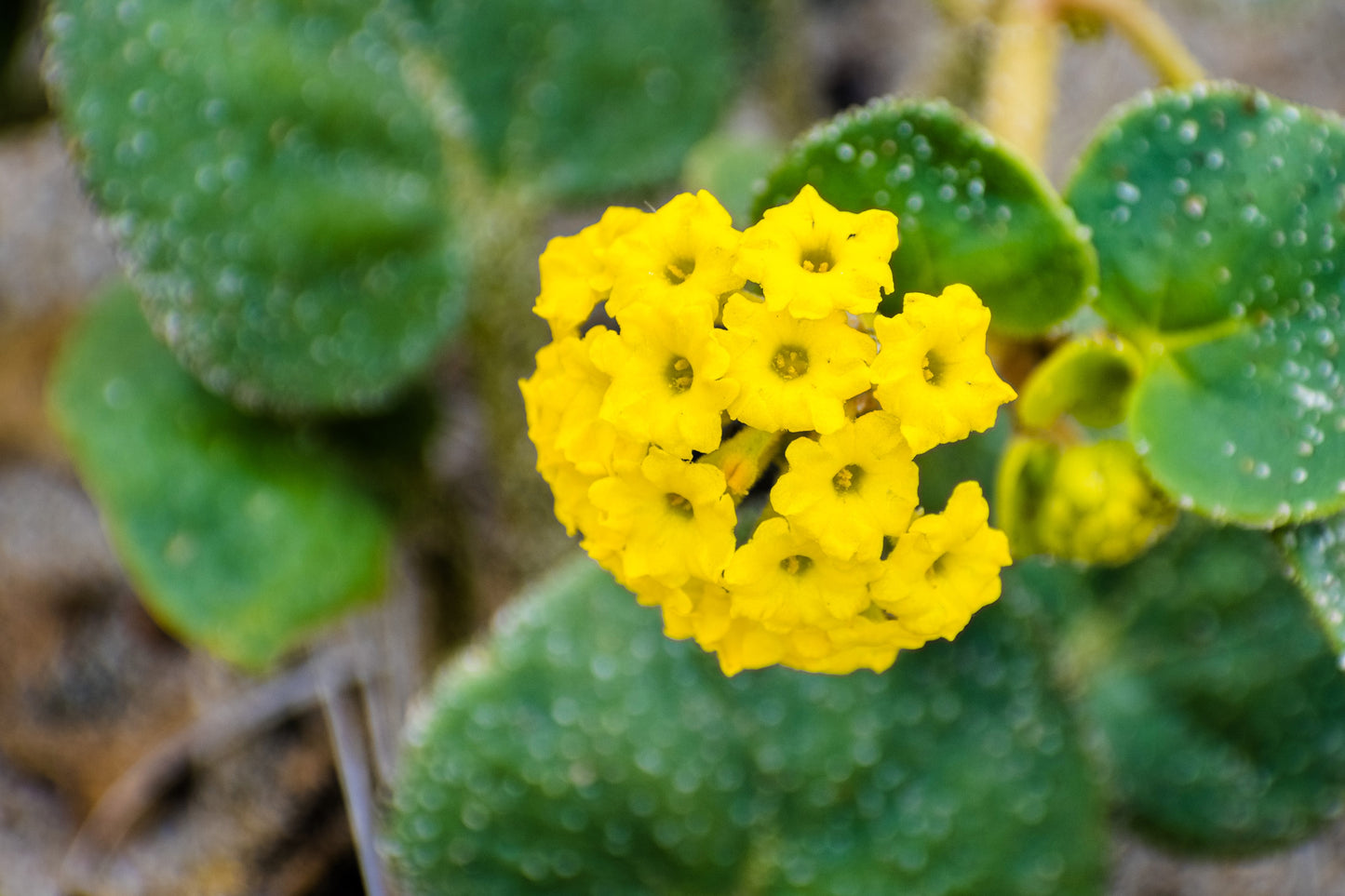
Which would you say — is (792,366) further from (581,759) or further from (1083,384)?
(581,759)

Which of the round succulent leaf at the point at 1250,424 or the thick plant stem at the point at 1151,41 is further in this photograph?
the thick plant stem at the point at 1151,41

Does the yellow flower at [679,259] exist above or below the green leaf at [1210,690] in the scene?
above

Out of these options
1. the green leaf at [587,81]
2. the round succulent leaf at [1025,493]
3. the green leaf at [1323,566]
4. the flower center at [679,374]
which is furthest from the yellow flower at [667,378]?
the green leaf at [587,81]

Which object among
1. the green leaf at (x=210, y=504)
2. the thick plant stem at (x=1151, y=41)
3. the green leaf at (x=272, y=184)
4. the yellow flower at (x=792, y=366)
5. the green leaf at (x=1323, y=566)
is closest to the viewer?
the yellow flower at (x=792, y=366)

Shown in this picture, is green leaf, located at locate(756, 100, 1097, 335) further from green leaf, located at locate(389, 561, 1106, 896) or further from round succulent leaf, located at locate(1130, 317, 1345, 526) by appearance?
green leaf, located at locate(389, 561, 1106, 896)

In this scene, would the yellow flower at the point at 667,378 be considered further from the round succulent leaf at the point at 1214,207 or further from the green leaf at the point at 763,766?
the green leaf at the point at 763,766

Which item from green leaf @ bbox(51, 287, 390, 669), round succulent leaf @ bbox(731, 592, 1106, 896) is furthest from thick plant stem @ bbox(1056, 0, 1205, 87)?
green leaf @ bbox(51, 287, 390, 669)

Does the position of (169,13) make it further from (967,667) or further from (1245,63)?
(1245,63)

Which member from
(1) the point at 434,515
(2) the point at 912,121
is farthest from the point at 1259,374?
(1) the point at 434,515
